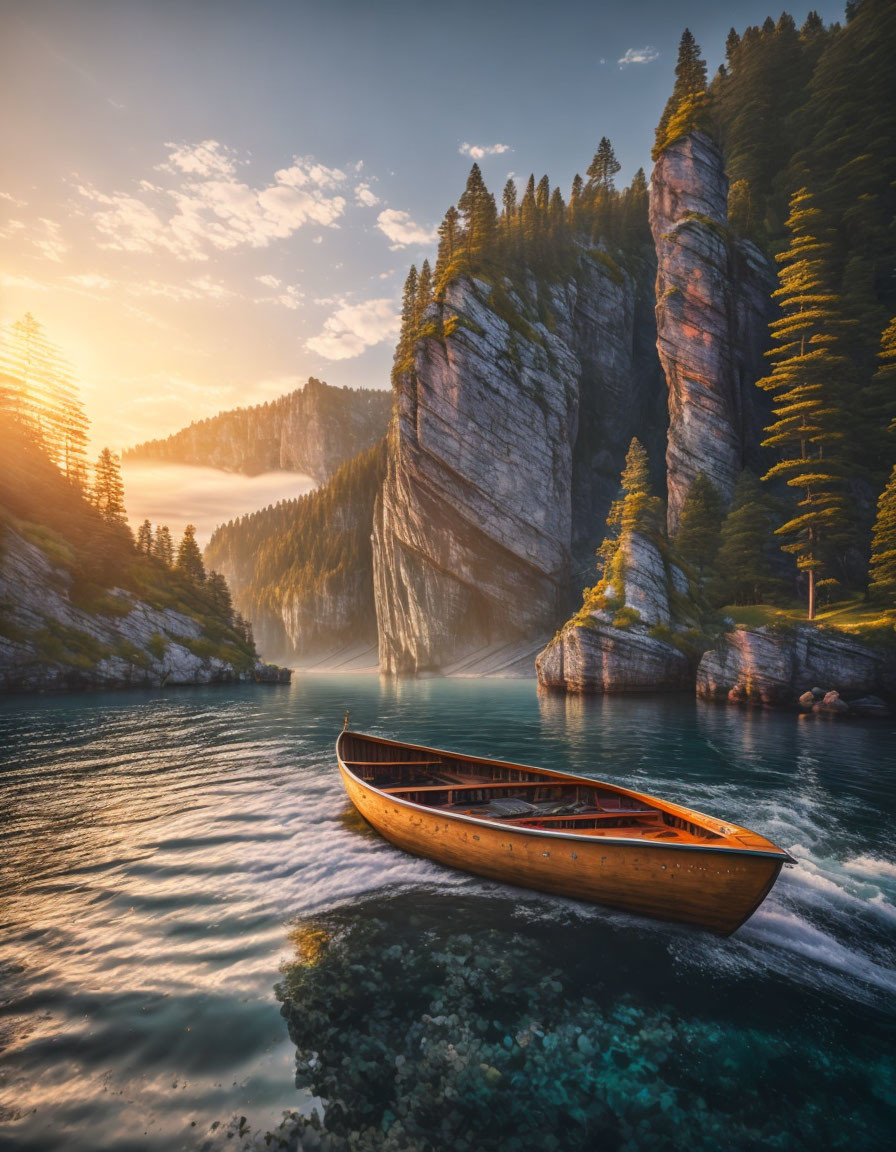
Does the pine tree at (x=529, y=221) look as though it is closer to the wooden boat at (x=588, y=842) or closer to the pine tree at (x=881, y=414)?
the pine tree at (x=881, y=414)

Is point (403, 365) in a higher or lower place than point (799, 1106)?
higher

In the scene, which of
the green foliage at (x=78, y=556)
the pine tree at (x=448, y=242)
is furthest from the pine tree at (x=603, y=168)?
the green foliage at (x=78, y=556)

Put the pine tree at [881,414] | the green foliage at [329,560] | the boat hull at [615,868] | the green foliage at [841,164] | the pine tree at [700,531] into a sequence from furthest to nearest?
the green foliage at [329,560]
the pine tree at [700,531]
the green foliage at [841,164]
the pine tree at [881,414]
the boat hull at [615,868]

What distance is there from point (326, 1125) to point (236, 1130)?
2.74 feet

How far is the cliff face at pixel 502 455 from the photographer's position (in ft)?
235

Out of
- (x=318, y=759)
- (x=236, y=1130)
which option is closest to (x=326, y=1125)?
(x=236, y=1130)

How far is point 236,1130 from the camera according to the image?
15.2 ft

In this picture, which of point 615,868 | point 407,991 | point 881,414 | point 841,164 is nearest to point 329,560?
point 881,414

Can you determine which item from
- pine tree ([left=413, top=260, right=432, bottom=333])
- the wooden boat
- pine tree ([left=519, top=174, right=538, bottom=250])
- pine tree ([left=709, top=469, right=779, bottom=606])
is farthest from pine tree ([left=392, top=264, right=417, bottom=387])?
the wooden boat

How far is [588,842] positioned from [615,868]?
0.55 m

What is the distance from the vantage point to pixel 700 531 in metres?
45.2

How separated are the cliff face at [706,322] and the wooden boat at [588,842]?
50422 mm

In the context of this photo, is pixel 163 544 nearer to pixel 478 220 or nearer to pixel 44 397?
pixel 44 397

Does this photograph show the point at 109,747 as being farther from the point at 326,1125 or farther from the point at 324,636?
the point at 324,636
